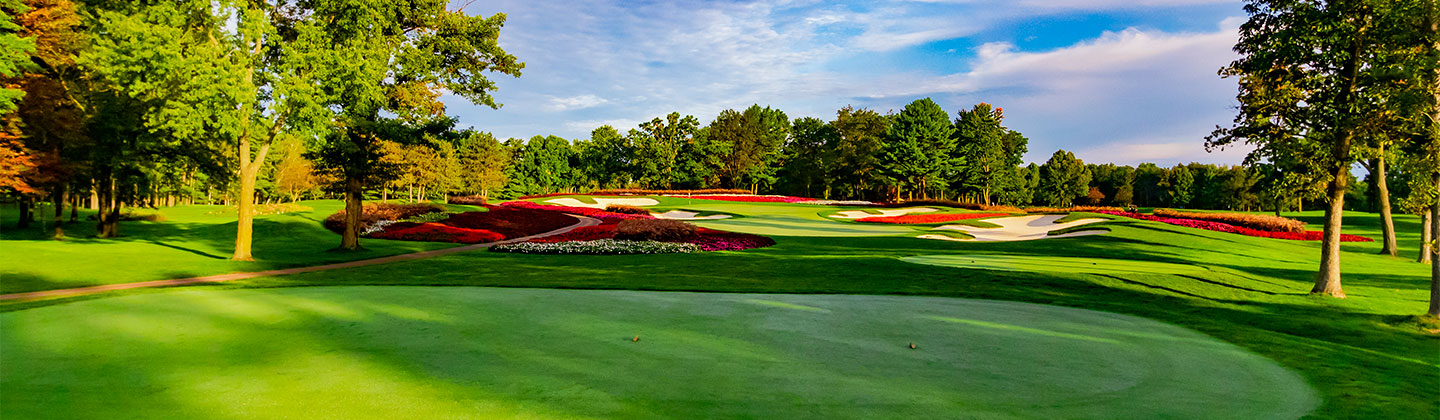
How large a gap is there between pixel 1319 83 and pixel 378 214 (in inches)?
1675

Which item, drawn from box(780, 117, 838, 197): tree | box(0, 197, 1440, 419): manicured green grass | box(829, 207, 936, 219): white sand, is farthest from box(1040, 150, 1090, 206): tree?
box(0, 197, 1440, 419): manicured green grass

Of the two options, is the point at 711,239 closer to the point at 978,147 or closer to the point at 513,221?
the point at 513,221

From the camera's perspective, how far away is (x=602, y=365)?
20.0 feet

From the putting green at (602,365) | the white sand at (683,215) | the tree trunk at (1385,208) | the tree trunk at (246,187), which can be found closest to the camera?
the putting green at (602,365)

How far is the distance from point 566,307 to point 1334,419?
8.95m

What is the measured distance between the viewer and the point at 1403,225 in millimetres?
41000

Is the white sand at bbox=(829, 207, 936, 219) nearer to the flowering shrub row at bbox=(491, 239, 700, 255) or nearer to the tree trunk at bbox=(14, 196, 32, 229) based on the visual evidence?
the flowering shrub row at bbox=(491, 239, 700, 255)

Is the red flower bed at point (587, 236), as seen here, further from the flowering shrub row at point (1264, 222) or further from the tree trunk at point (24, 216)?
the flowering shrub row at point (1264, 222)

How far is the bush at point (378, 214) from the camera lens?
33759 mm

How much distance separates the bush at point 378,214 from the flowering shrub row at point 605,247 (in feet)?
44.3

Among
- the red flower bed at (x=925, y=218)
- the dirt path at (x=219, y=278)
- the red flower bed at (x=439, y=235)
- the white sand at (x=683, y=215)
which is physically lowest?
the dirt path at (x=219, y=278)

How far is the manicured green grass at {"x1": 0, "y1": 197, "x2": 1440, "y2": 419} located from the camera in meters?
7.14

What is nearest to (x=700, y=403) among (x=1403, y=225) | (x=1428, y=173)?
(x=1428, y=173)

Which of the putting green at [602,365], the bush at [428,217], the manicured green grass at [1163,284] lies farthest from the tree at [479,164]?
the putting green at [602,365]
